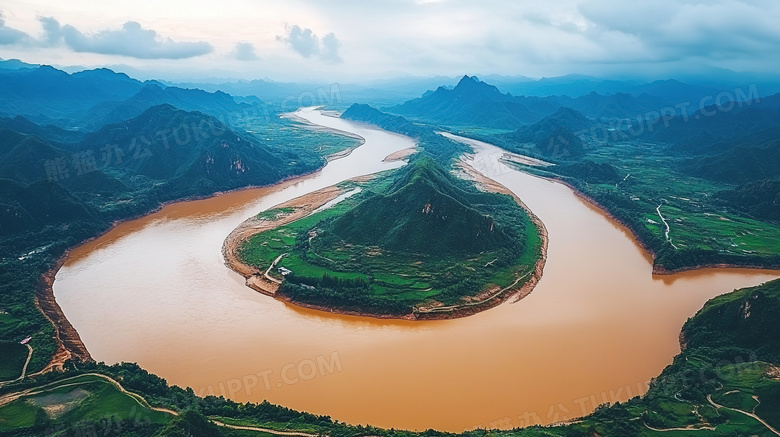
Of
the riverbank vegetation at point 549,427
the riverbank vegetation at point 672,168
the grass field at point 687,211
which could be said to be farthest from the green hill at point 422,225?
the riverbank vegetation at point 549,427

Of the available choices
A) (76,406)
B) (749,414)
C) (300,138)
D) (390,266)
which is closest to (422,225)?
(390,266)

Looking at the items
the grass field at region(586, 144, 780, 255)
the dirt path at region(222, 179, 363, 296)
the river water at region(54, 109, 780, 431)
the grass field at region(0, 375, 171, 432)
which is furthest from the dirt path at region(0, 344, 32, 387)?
the grass field at region(586, 144, 780, 255)

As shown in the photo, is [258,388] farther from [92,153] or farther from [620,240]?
[92,153]

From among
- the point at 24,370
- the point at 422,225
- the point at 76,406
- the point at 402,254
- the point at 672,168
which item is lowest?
the point at 24,370

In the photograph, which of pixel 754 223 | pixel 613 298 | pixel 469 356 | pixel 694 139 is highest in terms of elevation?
pixel 694 139

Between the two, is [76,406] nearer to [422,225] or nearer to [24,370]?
[24,370]

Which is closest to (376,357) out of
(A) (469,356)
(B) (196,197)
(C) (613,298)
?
(A) (469,356)
